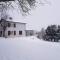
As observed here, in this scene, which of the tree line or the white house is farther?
the white house

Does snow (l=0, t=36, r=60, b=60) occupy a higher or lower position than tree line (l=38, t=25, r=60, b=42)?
lower

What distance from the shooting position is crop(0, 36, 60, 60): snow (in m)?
1.41

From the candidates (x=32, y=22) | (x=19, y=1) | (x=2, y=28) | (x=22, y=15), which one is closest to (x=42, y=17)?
(x=32, y=22)

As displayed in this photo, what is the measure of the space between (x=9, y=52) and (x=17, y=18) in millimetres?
418

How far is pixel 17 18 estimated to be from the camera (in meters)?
1.55

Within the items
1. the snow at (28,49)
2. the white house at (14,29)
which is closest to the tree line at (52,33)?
the snow at (28,49)

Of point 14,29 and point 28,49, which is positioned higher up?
point 14,29

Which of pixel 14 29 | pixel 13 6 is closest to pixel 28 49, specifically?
pixel 14 29

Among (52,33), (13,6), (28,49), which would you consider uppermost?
(13,6)

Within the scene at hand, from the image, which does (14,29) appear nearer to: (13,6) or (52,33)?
(13,6)

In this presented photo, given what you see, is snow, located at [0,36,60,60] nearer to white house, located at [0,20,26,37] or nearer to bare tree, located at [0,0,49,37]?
white house, located at [0,20,26,37]

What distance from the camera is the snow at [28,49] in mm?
1408

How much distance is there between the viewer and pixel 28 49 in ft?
4.89

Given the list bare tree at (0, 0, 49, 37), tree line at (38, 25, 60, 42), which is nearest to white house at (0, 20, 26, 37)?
bare tree at (0, 0, 49, 37)
